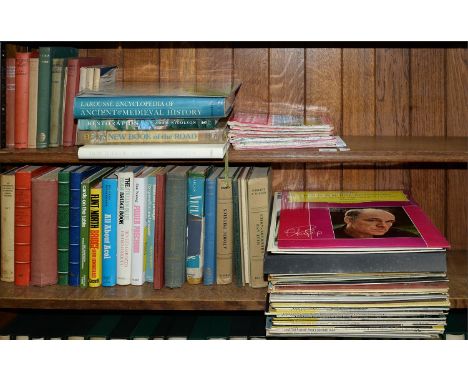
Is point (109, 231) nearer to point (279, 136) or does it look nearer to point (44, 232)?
point (44, 232)

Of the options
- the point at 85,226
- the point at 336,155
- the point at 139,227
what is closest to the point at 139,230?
the point at 139,227

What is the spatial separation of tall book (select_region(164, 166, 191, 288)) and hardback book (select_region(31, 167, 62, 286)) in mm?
261

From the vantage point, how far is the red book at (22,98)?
1.67 meters

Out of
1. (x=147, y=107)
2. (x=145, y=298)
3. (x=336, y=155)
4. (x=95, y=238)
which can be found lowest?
(x=145, y=298)

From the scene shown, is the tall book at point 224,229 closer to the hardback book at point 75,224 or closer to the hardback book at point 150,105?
the hardback book at point 150,105

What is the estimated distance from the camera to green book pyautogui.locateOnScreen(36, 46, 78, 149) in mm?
1670

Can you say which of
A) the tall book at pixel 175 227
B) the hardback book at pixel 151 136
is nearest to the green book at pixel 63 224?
the hardback book at pixel 151 136

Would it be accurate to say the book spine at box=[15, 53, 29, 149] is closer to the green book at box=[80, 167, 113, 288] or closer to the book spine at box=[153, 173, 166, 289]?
the green book at box=[80, 167, 113, 288]

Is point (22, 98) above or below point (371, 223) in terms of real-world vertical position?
above

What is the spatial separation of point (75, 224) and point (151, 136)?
0.90ft

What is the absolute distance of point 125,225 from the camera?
5.50ft

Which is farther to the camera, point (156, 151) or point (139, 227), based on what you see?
point (139, 227)

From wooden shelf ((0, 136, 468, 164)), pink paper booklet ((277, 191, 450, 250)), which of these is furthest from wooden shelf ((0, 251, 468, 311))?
wooden shelf ((0, 136, 468, 164))

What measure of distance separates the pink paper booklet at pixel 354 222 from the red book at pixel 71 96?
1.73 ft
